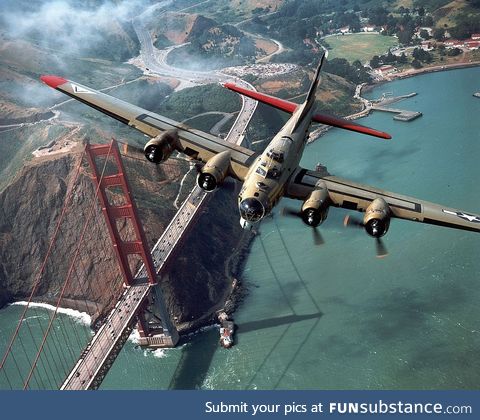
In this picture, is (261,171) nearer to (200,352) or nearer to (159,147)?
(159,147)

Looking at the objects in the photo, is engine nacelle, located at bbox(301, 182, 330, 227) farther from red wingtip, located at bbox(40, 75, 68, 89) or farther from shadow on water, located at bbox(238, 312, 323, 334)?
red wingtip, located at bbox(40, 75, 68, 89)

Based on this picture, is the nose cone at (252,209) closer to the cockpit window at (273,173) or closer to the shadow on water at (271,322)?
the cockpit window at (273,173)

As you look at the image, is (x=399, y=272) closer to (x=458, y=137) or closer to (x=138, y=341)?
(x=138, y=341)

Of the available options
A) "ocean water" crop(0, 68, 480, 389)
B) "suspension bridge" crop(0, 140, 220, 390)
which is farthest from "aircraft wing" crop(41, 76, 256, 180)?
"ocean water" crop(0, 68, 480, 389)

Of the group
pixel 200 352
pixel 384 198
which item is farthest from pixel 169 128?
pixel 200 352

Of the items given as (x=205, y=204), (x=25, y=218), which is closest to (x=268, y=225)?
(x=205, y=204)

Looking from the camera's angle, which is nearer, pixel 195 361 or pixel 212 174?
pixel 212 174
